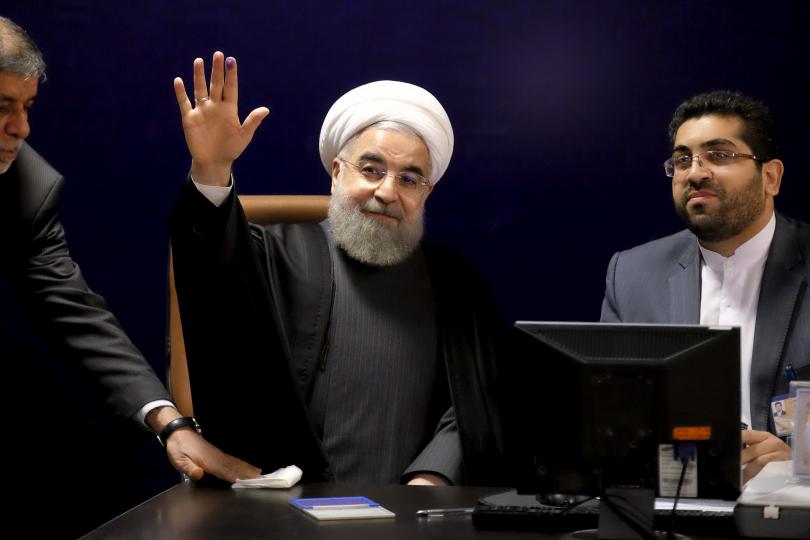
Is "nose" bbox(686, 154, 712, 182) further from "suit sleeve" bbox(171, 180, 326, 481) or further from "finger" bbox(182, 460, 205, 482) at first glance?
"finger" bbox(182, 460, 205, 482)

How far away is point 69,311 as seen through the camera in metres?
3.13

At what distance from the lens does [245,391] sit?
108 inches

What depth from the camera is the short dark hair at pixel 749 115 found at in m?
3.37

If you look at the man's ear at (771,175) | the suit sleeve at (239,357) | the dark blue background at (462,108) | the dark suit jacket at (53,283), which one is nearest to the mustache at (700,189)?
the man's ear at (771,175)

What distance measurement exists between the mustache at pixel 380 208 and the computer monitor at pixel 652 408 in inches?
56.4

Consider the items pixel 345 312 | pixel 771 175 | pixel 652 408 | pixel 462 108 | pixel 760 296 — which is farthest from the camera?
pixel 462 108

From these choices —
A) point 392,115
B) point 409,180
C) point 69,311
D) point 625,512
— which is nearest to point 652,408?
point 625,512

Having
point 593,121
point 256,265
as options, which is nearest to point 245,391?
point 256,265

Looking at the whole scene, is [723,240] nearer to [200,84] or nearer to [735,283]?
[735,283]

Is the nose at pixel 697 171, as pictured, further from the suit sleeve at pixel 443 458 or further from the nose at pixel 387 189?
the suit sleeve at pixel 443 458

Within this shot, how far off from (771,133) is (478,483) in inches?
63.6

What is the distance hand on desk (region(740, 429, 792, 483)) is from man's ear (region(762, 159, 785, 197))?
118 centimetres

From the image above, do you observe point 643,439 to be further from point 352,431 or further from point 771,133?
point 771,133

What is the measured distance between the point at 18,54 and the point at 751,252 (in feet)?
7.94
